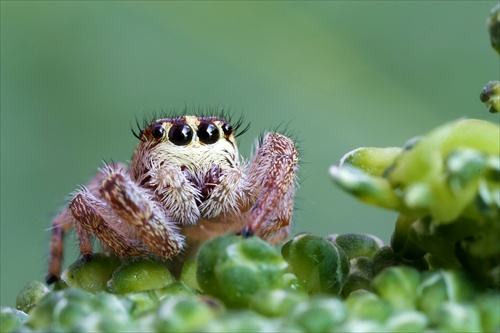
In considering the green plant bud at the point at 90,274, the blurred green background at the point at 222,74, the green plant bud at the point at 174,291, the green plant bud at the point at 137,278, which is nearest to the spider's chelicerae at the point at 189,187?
the green plant bud at the point at 90,274

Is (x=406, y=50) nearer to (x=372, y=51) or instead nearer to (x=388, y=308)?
(x=372, y=51)

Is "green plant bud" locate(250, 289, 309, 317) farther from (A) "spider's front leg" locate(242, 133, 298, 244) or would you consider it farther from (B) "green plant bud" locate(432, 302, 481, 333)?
(A) "spider's front leg" locate(242, 133, 298, 244)

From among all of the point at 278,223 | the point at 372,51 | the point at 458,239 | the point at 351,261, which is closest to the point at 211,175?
the point at 278,223

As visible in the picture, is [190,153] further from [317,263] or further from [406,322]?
[406,322]

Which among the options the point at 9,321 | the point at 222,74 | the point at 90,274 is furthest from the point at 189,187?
the point at 222,74

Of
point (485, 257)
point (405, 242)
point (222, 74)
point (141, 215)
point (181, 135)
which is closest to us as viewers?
point (485, 257)

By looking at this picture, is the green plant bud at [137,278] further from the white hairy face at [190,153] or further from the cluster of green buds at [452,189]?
the white hairy face at [190,153]
